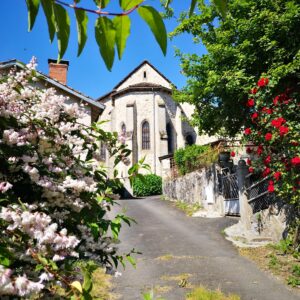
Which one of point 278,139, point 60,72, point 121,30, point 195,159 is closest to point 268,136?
point 278,139

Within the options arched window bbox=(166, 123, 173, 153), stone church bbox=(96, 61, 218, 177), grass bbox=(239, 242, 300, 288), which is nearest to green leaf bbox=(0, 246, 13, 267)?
grass bbox=(239, 242, 300, 288)

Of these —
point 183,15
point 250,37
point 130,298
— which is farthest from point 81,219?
point 183,15

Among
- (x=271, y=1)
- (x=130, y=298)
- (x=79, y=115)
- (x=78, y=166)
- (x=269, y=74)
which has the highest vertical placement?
(x=271, y=1)

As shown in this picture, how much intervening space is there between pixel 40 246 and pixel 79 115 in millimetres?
1098

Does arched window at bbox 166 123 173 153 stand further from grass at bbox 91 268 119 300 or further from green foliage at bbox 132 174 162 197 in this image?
grass at bbox 91 268 119 300

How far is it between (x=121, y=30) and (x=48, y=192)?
129 cm

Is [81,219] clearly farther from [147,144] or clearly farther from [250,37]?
[147,144]

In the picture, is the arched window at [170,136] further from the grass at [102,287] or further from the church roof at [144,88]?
the grass at [102,287]

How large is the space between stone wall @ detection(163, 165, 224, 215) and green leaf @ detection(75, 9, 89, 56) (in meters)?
13.5

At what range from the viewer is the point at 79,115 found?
96.7 inches

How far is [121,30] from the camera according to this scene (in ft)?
3.07

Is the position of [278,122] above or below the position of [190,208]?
above

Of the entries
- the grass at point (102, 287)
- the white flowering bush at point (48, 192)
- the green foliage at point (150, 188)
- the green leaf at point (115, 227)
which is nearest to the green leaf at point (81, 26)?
the white flowering bush at point (48, 192)

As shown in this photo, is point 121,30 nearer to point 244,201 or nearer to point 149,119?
point 244,201
